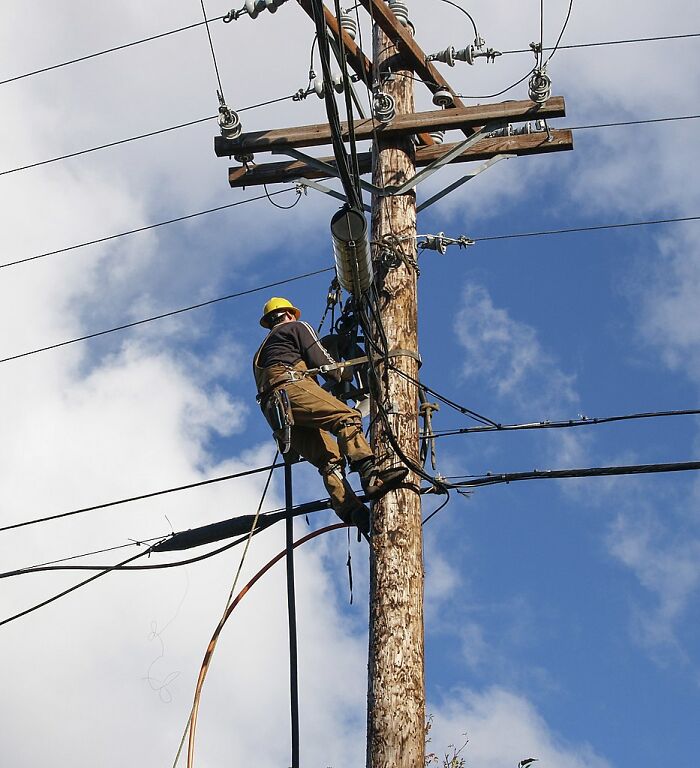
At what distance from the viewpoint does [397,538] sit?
6.94 m

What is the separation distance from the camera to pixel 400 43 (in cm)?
896

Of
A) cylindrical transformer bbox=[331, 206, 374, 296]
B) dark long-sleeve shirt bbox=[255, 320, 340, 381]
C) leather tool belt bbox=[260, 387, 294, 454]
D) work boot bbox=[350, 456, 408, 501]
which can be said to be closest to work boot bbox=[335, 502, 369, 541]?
work boot bbox=[350, 456, 408, 501]

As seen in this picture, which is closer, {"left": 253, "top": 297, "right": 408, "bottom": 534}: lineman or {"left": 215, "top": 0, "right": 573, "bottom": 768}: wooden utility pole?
{"left": 215, "top": 0, "right": 573, "bottom": 768}: wooden utility pole

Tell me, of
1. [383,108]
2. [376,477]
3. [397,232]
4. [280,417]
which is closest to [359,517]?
[376,477]

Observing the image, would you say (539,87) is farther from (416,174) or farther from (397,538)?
(397,538)

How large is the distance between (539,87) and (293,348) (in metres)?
2.28

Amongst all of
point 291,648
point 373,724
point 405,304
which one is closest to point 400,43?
point 405,304

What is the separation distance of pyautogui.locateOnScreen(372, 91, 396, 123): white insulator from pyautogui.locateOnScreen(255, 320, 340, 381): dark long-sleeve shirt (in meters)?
1.44

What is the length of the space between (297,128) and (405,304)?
1503mm

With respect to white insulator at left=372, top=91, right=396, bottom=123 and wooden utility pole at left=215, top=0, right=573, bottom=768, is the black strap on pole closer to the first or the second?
wooden utility pole at left=215, top=0, right=573, bottom=768

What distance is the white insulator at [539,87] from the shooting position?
26.6ft

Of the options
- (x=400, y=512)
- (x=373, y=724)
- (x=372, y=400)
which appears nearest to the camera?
(x=373, y=724)

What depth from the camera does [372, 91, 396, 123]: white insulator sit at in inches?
329

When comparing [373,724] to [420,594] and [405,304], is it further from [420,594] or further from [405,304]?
[405,304]
